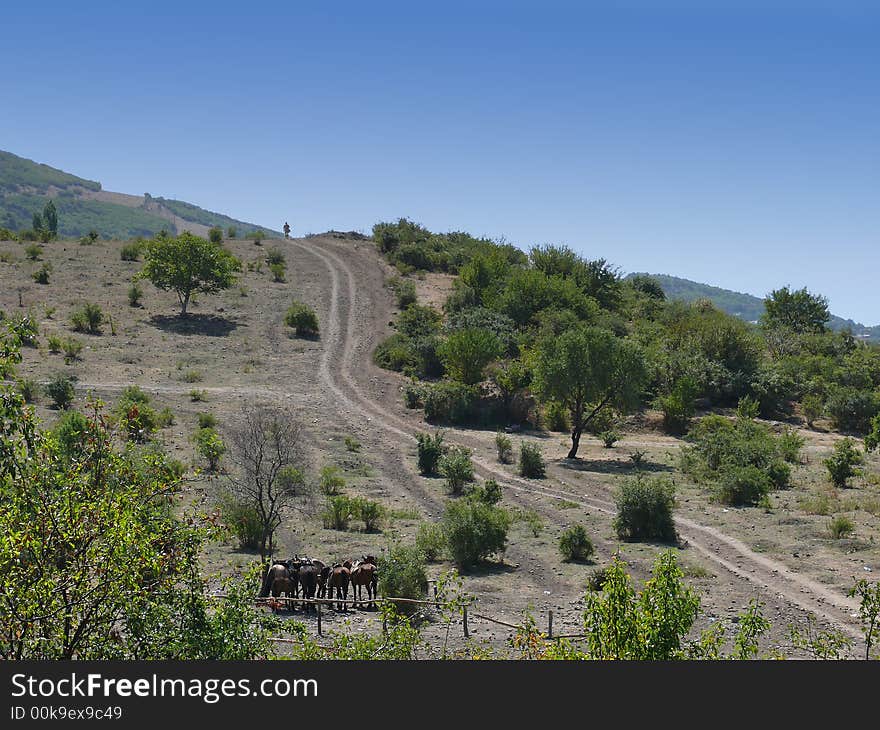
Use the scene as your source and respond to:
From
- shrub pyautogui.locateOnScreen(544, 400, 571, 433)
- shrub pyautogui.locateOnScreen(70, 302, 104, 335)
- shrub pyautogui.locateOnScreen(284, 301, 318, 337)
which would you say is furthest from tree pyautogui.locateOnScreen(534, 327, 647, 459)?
shrub pyautogui.locateOnScreen(70, 302, 104, 335)

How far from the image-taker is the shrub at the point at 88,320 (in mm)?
53156

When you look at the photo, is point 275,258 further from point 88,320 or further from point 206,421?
point 206,421

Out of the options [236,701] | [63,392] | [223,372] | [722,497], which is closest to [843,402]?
[722,497]

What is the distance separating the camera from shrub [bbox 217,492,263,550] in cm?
2331

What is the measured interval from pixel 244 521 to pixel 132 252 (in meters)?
54.7

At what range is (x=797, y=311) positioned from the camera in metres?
73.1

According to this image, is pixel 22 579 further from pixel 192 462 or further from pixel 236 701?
pixel 192 462

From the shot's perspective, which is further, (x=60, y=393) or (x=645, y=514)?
(x=60, y=393)

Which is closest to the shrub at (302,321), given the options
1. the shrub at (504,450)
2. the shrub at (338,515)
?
the shrub at (504,450)

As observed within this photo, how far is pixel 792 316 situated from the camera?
238ft

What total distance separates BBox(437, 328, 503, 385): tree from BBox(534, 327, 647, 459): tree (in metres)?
9.32

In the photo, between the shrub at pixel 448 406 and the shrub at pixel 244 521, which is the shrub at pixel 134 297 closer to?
the shrub at pixel 448 406

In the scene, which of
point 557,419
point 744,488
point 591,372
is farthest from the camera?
point 557,419

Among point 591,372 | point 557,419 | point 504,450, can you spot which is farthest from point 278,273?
point 591,372
